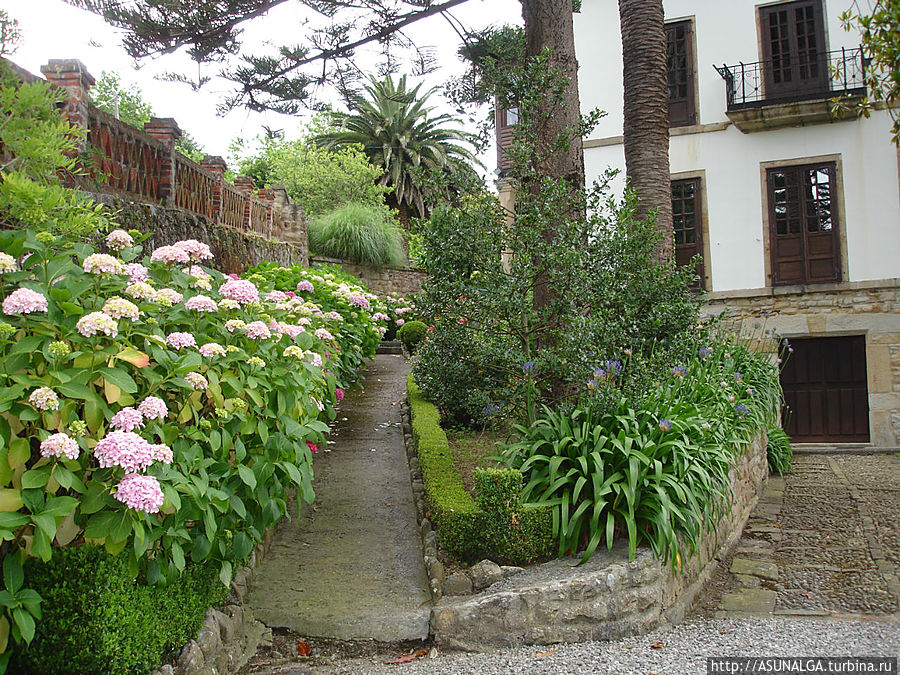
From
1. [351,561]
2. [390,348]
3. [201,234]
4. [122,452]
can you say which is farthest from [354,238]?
[122,452]

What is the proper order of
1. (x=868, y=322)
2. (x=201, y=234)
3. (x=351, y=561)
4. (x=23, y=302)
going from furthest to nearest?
(x=868, y=322) < (x=201, y=234) < (x=351, y=561) < (x=23, y=302)

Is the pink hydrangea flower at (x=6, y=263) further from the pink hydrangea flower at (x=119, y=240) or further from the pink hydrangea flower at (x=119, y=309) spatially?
the pink hydrangea flower at (x=119, y=240)

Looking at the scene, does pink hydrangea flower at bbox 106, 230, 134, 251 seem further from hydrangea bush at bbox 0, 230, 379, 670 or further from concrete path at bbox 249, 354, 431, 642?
concrete path at bbox 249, 354, 431, 642

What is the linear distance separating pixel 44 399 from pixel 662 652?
2855 millimetres

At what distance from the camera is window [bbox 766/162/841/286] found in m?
12.3

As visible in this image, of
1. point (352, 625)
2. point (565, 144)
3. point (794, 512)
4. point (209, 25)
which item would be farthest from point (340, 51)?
point (794, 512)

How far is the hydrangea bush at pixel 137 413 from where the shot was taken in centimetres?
236

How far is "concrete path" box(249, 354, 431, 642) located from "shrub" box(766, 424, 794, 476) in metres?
4.45

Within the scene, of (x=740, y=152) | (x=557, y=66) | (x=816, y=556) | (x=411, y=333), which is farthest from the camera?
(x=740, y=152)

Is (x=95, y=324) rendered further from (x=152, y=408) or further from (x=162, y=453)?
(x=162, y=453)

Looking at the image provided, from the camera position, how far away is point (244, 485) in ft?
10.3

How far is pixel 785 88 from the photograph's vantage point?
12.4 m

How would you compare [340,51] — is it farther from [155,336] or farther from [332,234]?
[332,234]

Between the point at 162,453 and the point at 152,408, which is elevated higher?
the point at 152,408
